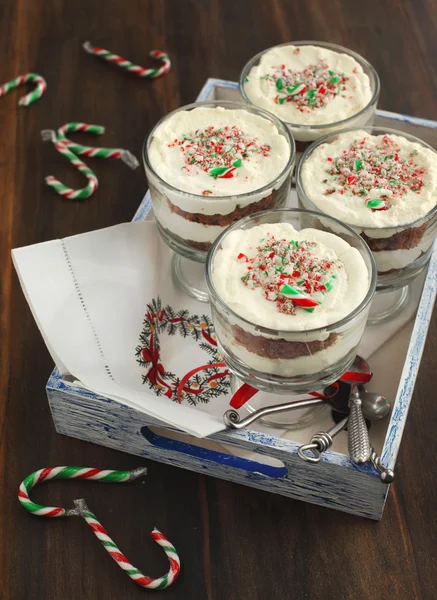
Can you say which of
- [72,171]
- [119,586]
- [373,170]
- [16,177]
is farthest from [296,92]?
[119,586]

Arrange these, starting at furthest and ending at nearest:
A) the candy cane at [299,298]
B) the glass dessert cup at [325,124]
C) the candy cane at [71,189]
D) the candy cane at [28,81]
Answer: the candy cane at [28,81]
the candy cane at [71,189]
the glass dessert cup at [325,124]
the candy cane at [299,298]

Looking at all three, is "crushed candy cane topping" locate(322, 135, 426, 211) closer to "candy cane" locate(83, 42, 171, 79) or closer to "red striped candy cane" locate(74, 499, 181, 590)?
"red striped candy cane" locate(74, 499, 181, 590)

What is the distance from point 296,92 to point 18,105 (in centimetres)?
74

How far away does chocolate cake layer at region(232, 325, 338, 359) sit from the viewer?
107 centimetres

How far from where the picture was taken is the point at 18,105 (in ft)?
6.21

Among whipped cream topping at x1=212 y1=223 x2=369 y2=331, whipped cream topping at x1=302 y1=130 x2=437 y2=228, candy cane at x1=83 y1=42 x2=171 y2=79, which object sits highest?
whipped cream topping at x1=302 y1=130 x2=437 y2=228

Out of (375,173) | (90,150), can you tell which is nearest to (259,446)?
(375,173)

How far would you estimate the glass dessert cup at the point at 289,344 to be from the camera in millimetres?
1069

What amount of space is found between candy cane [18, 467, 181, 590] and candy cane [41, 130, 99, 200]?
0.66 meters

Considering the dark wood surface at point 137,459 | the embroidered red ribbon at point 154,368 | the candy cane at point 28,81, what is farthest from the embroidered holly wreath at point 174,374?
the candy cane at point 28,81

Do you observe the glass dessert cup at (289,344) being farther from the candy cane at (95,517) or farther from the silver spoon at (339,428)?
the candy cane at (95,517)

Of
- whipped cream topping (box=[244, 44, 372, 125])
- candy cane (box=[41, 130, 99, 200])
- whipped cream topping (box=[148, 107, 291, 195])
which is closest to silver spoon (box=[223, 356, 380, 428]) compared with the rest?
whipped cream topping (box=[148, 107, 291, 195])

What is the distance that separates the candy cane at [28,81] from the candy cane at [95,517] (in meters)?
1.03

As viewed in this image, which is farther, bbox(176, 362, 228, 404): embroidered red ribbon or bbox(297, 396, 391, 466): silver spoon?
bbox(176, 362, 228, 404): embroidered red ribbon
